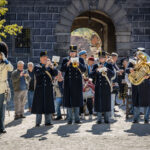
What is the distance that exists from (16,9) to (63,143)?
11.6 meters

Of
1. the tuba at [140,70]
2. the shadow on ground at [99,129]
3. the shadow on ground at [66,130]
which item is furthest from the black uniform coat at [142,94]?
the shadow on ground at [66,130]

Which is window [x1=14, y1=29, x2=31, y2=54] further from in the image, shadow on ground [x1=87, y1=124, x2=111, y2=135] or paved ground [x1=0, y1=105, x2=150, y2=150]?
shadow on ground [x1=87, y1=124, x2=111, y2=135]

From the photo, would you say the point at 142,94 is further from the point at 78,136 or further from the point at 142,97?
the point at 78,136

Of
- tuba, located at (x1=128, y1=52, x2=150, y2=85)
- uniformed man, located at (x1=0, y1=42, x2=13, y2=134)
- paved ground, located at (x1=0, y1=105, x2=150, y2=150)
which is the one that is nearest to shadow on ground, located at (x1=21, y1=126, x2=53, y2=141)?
paved ground, located at (x1=0, y1=105, x2=150, y2=150)

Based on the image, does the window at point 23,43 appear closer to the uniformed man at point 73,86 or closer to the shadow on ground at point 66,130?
the uniformed man at point 73,86

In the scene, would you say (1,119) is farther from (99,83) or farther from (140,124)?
(140,124)

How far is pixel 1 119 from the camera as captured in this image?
8.05 m

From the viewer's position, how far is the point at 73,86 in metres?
9.48

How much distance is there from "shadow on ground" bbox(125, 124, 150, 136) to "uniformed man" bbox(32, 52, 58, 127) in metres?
2.07

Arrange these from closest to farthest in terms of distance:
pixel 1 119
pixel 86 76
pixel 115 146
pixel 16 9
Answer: pixel 115 146 → pixel 1 119 → pixel 86 76 → pixel 16 9

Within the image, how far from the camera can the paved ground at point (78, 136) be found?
6.45 m

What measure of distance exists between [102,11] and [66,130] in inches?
397

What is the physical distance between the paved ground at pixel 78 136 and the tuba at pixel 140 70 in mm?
1137

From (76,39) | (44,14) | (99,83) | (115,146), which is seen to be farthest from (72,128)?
(76,39)
